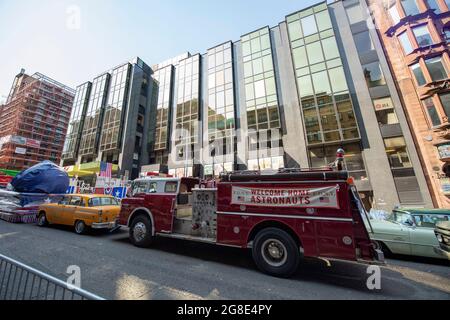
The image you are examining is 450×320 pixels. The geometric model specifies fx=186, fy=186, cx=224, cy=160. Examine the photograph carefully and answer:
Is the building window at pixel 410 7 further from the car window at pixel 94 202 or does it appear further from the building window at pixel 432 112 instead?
the car window at pixel 94 202

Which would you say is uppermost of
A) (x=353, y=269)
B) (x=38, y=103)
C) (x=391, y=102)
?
(x=38, y=103)

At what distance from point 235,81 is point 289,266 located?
84.2 ft

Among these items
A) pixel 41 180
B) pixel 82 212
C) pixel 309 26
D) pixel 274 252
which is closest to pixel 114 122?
pixel 41 180

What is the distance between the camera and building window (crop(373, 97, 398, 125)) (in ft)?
57.5

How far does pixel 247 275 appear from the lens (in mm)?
4668

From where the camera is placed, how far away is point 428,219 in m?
6.33

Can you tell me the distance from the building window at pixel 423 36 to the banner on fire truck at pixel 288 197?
21449 millimetres

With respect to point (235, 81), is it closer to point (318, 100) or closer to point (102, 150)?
point (318, 100)

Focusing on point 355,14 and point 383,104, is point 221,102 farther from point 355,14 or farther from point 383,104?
point 355,14

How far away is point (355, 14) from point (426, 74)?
439 inches

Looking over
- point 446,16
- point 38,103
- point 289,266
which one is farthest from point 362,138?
point 38,103

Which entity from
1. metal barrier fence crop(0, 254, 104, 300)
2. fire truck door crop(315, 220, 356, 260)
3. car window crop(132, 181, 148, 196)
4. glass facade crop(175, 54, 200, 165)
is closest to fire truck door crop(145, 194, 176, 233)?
car window crop(132, 181, 148, 196)

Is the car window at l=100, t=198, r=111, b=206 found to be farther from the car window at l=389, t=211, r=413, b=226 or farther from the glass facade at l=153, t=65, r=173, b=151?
the glass facade at l=153, t=65, r=173, b=151

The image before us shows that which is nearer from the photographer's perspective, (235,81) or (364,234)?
(364,234)
